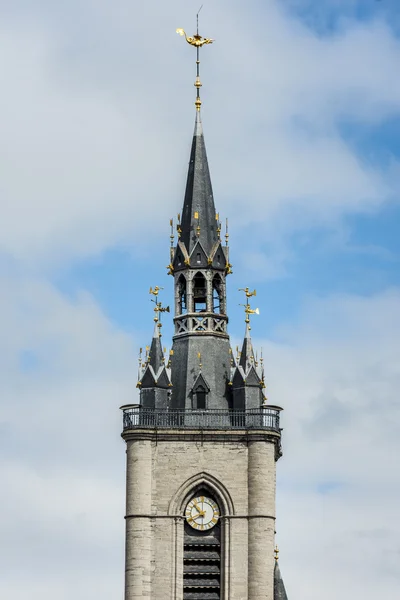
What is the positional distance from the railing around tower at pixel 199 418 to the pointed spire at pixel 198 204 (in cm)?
822

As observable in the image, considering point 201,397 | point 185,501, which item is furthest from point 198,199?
point 185,501

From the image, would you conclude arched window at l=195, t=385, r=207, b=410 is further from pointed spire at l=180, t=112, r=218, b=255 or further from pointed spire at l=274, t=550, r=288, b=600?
pointed spire at l=274, t=550, r=288, b=600

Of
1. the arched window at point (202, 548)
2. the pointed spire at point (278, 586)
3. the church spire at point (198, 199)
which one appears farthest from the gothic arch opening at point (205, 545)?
the church spire at point (198, 199)

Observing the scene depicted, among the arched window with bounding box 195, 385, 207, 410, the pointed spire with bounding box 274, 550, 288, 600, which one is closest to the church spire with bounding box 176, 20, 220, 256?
the arched window with bounding box 195, 385, 207, 410

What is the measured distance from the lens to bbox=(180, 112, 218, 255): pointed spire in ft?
376

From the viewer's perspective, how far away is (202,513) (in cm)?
10975

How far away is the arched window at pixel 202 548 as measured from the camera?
109 meters

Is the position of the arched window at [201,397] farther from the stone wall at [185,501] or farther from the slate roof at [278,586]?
the slate roof at [278,586]

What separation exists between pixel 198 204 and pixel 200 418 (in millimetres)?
11244

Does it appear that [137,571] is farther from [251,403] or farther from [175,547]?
[251,403]

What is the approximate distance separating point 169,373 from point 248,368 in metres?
3.81

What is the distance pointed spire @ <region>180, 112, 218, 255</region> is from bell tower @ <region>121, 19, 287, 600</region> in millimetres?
970

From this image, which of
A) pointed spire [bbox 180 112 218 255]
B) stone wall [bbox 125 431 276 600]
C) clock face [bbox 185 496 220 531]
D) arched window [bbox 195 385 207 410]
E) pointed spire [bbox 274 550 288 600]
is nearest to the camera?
stone wall [bbox 125 431 276 600]

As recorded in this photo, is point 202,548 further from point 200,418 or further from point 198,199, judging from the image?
point 198,199
